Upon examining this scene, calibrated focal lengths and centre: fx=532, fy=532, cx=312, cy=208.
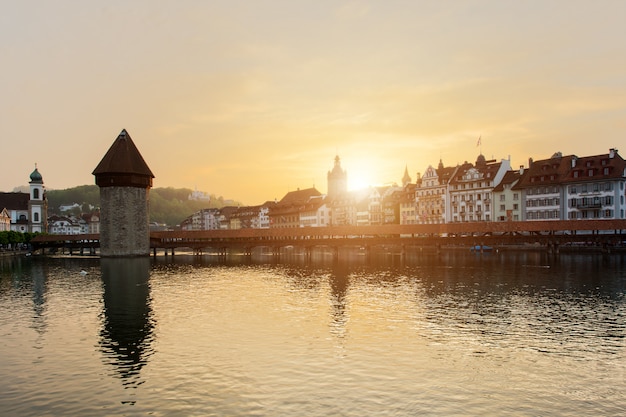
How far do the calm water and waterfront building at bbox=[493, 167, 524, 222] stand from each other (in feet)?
184

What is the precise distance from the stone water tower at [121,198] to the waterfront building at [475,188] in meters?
56.1

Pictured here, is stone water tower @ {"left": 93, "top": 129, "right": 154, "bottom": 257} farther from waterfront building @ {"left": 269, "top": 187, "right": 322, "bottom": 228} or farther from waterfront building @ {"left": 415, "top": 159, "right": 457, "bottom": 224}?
waterfront building @ {"left": 269, "top": 187, "right": 322, "bottom": 228}

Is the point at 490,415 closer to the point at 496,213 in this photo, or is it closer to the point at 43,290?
the point at 43,290

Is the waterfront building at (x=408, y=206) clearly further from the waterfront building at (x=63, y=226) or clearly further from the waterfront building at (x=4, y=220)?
the waterfront building at (x=63, y=226)

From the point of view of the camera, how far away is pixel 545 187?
82562 mm

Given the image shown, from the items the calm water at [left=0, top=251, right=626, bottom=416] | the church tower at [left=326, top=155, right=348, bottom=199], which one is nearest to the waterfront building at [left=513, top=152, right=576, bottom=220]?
the calm water at [left=0, top=251, right=626, bottom=416]

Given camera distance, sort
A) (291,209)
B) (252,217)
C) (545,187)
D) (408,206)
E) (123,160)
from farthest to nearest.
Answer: (252,217), (291,209), (408,206), (545,187), (123,160)

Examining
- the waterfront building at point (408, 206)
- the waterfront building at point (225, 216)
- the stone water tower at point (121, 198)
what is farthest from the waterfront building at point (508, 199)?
the waterfront building at point (225, 216)

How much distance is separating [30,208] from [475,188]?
315ft

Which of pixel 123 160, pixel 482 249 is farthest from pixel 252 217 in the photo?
pixel 482 249

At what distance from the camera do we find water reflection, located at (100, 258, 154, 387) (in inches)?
623

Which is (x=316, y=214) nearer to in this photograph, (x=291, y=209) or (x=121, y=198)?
(x=291, y=209)

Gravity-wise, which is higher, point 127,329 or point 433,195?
point 433,195

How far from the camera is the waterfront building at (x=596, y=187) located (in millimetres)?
72688
